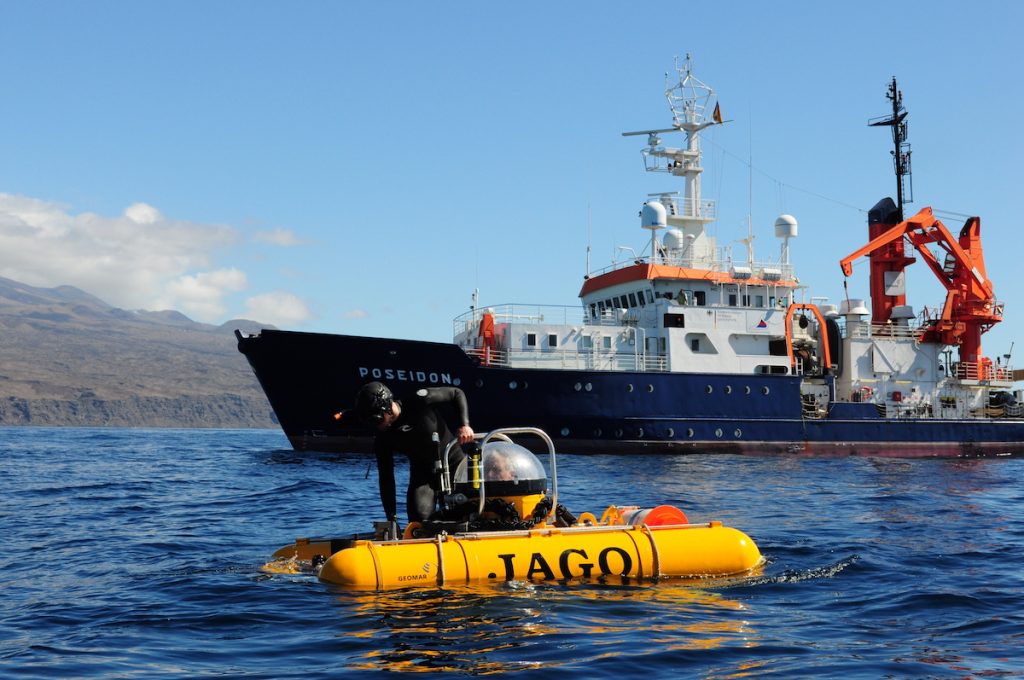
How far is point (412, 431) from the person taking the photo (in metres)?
10.4

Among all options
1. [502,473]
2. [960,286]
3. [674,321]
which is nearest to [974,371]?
[960,286]

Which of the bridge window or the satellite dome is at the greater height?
the satellite dome

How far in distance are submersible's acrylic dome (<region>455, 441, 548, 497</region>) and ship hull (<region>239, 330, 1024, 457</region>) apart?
757 inches

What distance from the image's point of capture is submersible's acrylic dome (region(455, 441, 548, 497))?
10656 millimetres

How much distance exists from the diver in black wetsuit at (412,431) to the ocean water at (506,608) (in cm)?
126

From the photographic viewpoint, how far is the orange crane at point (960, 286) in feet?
125

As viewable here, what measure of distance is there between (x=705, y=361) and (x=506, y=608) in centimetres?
2606

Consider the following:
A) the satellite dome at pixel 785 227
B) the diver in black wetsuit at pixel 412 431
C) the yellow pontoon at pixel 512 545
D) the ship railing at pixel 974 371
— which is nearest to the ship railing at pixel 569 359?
the satellite dome at pixel 785 227

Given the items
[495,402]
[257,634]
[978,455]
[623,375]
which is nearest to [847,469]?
[623,375]

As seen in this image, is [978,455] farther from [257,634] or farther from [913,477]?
[257,634]

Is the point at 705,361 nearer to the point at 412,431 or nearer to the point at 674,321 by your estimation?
the point at 674,321

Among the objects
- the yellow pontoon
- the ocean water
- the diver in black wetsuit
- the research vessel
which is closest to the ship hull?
the research vessel

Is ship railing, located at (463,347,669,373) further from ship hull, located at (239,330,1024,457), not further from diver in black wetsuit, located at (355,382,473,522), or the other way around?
diver in black wetsuit, located at (355,382,473,522)

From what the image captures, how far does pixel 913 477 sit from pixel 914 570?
15509mm
